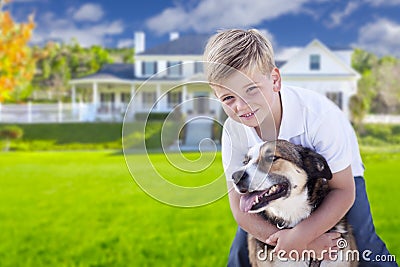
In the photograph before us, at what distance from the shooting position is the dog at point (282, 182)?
3.80 feet

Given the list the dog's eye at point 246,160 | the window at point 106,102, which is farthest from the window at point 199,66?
the window at point 106,102

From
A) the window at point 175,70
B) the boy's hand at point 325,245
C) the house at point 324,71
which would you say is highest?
the house at point 324,71

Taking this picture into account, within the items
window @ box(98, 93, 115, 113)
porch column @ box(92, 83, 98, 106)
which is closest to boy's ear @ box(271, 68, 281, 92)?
window @ box(98, 93, 115, 113)

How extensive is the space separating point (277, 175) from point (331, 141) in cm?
15

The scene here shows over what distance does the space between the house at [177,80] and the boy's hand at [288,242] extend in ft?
1.06

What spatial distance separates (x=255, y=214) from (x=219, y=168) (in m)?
0.14

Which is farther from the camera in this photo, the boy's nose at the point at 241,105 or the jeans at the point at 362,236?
the jeans at the point at 362,236

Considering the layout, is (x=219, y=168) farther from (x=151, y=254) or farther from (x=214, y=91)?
(x=151, y=254)

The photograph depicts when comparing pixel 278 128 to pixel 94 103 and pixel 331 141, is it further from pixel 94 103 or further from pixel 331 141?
pixel 94 103

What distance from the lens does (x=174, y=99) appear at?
49.5 inches

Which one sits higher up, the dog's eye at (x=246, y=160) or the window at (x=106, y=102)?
the window at (x=106, y=102)

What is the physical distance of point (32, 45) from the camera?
14.2 feet

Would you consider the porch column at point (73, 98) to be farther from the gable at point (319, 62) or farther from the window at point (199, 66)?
the window at point (199, 66)

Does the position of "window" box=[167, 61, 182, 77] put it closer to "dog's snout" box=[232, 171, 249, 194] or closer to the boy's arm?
"dog's snout" box=[232, 171, 249, 194]
